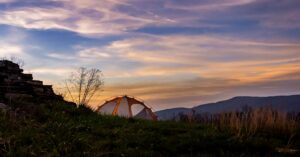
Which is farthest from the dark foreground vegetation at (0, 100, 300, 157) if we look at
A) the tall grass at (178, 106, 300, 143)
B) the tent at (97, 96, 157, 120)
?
the tent at (97, 96, 157, 120)

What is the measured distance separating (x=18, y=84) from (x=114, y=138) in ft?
27.5

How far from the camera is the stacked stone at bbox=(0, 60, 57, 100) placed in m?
21.2

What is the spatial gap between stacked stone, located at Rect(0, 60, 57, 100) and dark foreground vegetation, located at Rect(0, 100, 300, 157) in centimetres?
216

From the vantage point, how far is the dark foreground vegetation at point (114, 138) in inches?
513

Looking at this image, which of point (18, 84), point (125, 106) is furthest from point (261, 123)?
point (125, 106)

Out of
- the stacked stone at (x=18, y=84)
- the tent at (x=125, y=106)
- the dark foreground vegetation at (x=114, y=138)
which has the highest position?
the stacked stone at (x=18, y=84)

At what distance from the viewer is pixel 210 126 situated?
779 inches

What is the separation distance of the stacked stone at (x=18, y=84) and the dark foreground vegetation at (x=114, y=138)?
2.16 m

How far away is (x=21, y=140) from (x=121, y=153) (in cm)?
259

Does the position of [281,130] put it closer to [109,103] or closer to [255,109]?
[255,109]

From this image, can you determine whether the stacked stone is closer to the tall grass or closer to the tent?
the tall grass

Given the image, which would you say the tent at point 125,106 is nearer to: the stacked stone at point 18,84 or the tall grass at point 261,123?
the stacked stone at point 18,84

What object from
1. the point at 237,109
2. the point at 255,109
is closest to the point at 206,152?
the point at 255,109

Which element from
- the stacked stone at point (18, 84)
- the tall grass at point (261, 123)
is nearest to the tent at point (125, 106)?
the stacked stone at point (18, 84)
